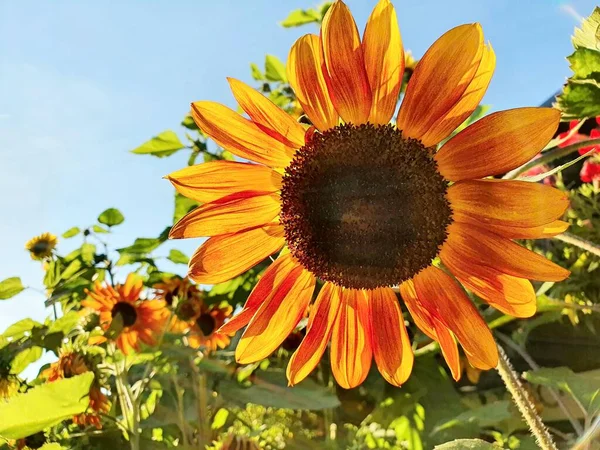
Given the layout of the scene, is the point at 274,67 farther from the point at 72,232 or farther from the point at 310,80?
the point at 310,80

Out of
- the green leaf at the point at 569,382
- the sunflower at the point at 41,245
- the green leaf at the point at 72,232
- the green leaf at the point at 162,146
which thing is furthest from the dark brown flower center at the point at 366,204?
the sunflower at the point at 41,245

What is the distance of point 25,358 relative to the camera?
0.90 m

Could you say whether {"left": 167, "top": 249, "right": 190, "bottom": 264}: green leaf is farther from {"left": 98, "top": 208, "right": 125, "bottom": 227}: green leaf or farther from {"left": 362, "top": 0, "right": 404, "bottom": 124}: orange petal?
{"left": 362, "top": 0, "right": 404, "bottom": 124}: orange petal

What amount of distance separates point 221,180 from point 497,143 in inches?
6.3

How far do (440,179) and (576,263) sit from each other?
0.40 m

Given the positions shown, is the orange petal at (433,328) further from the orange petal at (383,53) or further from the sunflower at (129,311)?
the sunflower at (129,311)

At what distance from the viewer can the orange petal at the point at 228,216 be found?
37 cm

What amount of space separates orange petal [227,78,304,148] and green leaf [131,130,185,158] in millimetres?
461

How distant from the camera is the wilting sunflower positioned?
0.75m

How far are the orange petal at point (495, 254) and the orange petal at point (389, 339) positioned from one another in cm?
6

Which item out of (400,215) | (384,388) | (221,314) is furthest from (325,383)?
(400,215)

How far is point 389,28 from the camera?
0.33 meters

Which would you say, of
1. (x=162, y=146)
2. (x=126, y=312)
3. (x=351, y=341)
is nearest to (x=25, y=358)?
(x=126, y=312)

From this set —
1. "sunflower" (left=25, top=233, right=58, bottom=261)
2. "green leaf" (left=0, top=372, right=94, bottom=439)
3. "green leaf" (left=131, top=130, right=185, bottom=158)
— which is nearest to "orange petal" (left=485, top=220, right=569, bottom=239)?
"green leaf" (left=0, top=372, right=94, bottom=439)
